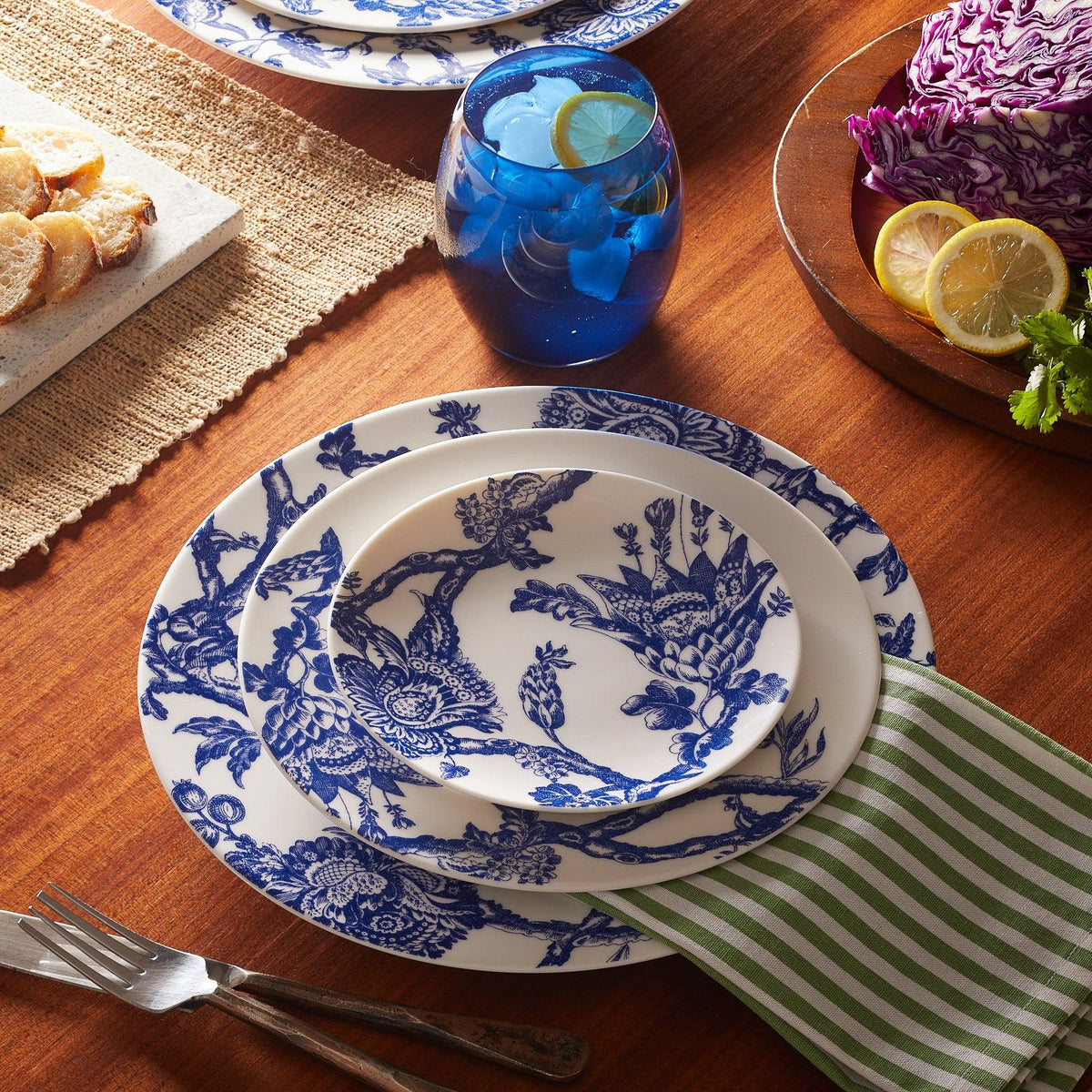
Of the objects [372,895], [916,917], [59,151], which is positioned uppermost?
[59,151]

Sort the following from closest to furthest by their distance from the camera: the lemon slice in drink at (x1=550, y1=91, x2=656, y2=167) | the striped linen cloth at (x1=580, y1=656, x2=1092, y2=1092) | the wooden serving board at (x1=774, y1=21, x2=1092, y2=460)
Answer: the striped linen cloth at (x1=580, y1=656, x2=1092, y2=1092) → the lemon slice in drink at (x1=550, y1=91, x2=656, y2=167) → the wooden serving board at (x1=774, y1=21, x2=1092, y2=460)

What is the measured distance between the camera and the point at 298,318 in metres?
1.01

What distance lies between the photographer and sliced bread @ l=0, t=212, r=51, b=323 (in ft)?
3.08

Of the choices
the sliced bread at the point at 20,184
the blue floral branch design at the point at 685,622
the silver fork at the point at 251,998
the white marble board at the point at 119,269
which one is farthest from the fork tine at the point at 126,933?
the sliced bread at the point at 20,184

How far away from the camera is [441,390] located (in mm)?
959

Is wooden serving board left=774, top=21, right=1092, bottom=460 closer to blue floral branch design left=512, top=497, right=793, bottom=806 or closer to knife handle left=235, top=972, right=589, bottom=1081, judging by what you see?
blue floral branch design left=512, top=497, right=793, bottom=806

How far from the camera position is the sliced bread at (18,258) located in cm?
94

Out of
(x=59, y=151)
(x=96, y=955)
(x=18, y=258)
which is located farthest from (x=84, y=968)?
(x=59, y=151)

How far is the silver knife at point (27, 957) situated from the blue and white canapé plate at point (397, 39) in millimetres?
762

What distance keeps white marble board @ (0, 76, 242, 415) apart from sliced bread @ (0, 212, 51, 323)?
0.12ft

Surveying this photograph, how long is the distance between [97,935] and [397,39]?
847 millimetres

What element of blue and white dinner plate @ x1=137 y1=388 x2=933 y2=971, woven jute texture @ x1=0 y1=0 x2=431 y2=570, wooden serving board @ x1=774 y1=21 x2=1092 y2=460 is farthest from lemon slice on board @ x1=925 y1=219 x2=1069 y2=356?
woven jute texture @ x1=0 y1=0 x2=431 y2=570

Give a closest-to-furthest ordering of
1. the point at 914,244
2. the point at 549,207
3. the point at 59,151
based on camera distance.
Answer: the point at 549,207
the point at 914,244
the point at 59,151

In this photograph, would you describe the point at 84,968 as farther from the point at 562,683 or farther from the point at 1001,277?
the point at 1001,277
